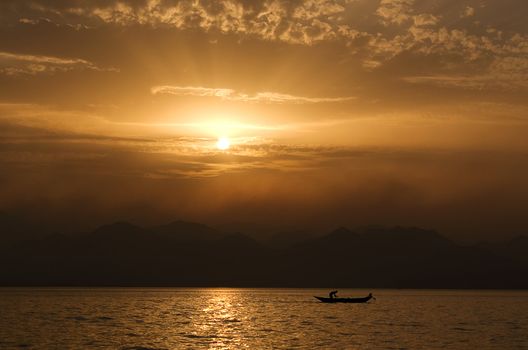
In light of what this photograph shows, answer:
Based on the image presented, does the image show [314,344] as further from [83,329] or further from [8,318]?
[8,318]

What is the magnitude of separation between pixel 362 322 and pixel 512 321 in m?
37.0

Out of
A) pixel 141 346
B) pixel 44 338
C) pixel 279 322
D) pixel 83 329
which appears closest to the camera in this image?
pixel 141 346

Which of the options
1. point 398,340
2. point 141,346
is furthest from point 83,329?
point 398,340

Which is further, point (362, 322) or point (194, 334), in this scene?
point (362, 322)

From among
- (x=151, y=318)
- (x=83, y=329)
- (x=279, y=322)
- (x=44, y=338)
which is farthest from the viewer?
(x=151, y=318)

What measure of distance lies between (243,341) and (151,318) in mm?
56541

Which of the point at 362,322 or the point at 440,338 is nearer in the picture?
the point at 440,338

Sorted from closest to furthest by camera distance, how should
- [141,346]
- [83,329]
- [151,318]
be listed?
[141,346] → [83,329] → [151,318]

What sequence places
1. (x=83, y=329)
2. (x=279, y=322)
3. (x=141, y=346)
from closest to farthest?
(x=141, y=346) → (x=83, y=329) → (x=279, y=322)

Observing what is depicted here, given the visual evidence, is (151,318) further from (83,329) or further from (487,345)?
(487,345)

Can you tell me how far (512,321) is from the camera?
157 meters

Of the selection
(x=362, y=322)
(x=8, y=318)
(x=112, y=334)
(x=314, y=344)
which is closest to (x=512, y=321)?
(x=362, y=322)

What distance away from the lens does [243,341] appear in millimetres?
101875

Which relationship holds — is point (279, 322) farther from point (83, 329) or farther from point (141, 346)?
point (141, 346)
